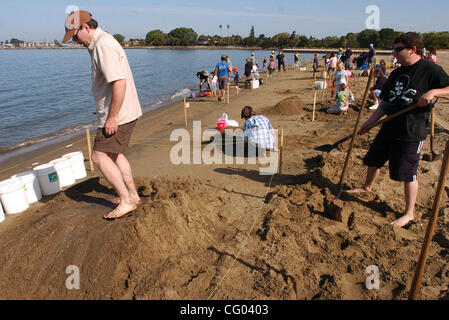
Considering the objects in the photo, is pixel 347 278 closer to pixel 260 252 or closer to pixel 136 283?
pixel 260 252

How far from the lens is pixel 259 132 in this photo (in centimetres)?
616

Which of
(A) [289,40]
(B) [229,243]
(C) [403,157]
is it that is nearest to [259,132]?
(C) [403,157]

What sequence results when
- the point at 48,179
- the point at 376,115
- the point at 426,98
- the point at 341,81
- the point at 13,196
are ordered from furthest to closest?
the point at 341,81 < the point at 48,179 < the point at 13,196 < the point at 376,115 < the point at 426,98

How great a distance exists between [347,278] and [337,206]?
1143mm

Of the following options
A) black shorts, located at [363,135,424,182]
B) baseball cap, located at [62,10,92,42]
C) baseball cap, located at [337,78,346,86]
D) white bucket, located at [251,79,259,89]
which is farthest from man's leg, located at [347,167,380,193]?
white bucket, located at [251,79,259,89]

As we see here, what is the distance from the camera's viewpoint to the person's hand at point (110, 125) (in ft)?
10.2

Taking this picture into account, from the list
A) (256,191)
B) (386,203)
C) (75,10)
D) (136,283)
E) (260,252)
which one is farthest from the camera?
(256,191)

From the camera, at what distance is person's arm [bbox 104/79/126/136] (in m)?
2.98

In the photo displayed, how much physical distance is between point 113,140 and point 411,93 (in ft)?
11.2

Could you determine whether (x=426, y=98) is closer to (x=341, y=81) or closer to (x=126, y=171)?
(x=126, y=171)

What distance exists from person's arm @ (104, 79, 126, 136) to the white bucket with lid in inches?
99.8

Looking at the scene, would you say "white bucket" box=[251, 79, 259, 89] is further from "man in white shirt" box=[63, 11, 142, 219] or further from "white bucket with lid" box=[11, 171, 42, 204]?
"man in white shirt" box=[63, 11, 142, 219]
